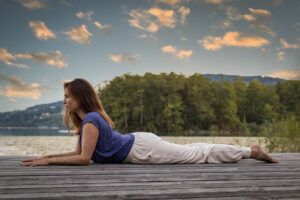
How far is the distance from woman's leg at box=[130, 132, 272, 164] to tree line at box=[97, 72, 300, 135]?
102ft

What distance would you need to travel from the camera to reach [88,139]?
7.71 ft

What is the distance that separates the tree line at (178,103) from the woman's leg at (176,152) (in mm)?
31166

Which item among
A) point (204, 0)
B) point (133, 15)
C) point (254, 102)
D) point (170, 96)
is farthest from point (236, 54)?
point (133, 15)

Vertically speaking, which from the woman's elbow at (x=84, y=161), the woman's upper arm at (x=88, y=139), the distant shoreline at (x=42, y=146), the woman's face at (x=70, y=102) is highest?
the woman's face at (x=70, y=102)

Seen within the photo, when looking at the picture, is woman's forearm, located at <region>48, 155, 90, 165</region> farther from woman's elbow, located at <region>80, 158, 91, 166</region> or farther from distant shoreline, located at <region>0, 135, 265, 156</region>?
distant shoreline, located at <region>0, 135, 265, 156</region>

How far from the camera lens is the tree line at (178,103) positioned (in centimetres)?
3581

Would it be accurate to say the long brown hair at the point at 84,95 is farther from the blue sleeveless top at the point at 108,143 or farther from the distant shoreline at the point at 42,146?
the distant shoreline at the point at 42,146

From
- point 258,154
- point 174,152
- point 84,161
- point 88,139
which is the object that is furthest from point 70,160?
point 258,154

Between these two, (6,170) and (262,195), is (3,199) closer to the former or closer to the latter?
(6,170)

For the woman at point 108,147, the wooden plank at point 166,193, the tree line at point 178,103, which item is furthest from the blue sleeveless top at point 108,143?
the tree line at point 178,103

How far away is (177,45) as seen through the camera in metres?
44.9

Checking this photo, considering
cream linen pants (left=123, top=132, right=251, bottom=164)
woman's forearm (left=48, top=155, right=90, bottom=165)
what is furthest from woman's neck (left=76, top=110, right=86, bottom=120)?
cream linen pants (left=123, top=132, right=251, bottom=164)

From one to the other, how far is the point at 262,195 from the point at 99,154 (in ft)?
5.32

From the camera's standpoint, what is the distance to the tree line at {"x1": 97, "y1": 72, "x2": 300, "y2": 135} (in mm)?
35812
